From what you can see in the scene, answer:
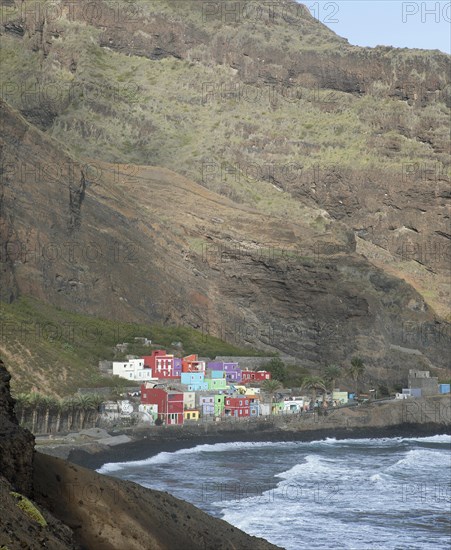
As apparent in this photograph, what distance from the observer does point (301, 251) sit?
6368 inches

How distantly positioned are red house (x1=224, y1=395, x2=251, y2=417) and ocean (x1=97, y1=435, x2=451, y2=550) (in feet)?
31.1

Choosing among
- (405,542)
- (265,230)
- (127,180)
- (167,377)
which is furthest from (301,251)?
(405,542)

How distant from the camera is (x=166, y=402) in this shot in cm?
11238

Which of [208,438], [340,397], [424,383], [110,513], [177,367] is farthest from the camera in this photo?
[424,383]

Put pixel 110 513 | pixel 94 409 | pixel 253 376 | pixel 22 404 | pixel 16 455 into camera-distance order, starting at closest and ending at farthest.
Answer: pixel 16 455 < pixel 110 513 < pixel 22 404 < pixel 94 409 < pixel 253 376

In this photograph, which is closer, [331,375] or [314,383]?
[314,383]

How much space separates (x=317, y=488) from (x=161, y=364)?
165 ft

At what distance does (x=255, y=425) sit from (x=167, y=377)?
40.8 ft

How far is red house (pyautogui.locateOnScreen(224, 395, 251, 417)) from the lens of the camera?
12094 cm

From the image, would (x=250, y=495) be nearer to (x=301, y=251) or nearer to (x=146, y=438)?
(x=146, y=438)

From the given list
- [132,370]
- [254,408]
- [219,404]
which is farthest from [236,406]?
[132,370]

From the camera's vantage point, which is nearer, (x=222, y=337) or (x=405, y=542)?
(x=405, y=542)

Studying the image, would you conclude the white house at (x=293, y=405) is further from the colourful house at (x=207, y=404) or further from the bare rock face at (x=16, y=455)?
the bare rock face at (x=16, y=455)

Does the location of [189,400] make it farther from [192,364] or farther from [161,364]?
[192,364]
